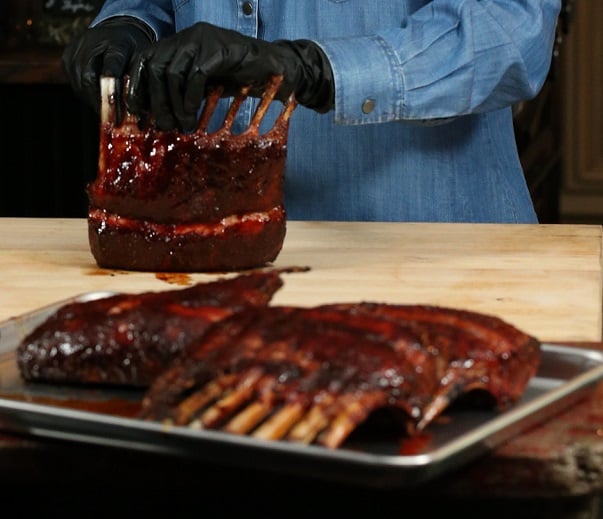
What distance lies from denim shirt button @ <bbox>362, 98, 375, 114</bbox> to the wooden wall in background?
3685mm

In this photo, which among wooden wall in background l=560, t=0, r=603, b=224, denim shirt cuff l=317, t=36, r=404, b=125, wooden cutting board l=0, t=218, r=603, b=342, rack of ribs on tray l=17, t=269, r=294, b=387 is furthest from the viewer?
wooden wall in background l=560, t=0, r=603, b=224

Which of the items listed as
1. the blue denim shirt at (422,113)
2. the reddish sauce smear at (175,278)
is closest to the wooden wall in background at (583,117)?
the blue denim shirt at (422,113)

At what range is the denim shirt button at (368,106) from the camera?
2295 millimetres

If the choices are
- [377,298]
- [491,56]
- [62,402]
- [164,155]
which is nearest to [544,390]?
[62,402]

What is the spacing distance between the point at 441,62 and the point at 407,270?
466 mm

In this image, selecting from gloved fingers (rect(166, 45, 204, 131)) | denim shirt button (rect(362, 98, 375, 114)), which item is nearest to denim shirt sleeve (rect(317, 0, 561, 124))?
denim shirt button (rect(362, 98, 375, 114))

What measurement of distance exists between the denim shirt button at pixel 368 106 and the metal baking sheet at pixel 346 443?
99 cm

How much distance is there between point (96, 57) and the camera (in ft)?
7.82

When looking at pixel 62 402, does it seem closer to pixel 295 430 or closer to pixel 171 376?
pixel 171 376

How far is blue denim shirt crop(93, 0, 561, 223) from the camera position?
2.38 metres

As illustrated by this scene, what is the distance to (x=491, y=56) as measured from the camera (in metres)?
2.41

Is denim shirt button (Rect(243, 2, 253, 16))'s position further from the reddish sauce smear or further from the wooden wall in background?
the wooden wall in background

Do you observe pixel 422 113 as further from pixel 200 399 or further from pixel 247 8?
pixel 200 399

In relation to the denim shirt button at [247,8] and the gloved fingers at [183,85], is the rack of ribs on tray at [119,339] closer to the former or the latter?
the gloved fingers at [183,85]
